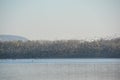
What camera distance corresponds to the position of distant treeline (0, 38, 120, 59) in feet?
8.30

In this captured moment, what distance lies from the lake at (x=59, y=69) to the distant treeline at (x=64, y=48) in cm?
7

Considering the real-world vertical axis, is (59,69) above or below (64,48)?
below

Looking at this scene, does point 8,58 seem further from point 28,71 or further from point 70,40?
point 70,40

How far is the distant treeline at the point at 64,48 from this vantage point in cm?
253

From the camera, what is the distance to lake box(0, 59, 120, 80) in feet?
8.11

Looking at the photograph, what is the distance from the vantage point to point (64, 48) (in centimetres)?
259

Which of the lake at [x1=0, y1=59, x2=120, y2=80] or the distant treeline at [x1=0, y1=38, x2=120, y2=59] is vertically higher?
the distant treeline at [x1=0, y1=38, x2=120, y2=59]

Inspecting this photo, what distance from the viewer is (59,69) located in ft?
8.38

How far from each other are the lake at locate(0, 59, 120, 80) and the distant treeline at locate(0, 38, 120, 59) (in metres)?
0.07

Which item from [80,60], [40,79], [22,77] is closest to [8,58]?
[22,77]

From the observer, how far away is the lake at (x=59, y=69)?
247 cm

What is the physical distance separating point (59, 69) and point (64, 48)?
0.24 m

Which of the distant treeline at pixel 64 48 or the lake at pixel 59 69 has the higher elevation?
the distant treeline at pixel 64 48

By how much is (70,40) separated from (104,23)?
1.40 ft
